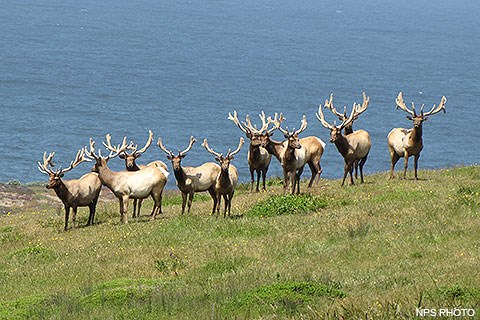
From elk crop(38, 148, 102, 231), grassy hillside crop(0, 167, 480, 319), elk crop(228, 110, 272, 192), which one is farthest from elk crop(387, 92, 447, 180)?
elk crop(38, 148, 102, 231)

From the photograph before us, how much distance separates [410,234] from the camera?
63.5 feet

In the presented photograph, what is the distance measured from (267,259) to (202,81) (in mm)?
90038

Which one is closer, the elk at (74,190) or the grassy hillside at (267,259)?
the grassy hillside at (267,259)

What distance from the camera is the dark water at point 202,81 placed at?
74.4m

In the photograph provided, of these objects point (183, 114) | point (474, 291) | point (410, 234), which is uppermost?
point (474, 291)

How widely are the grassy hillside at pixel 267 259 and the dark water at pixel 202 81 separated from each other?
102 feet

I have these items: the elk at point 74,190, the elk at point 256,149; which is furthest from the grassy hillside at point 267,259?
the elk at point 256,149

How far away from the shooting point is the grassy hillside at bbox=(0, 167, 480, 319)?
13219mm

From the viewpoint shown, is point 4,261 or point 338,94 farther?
point 338,94

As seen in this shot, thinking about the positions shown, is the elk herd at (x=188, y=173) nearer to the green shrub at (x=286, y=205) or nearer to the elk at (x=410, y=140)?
the elk at (x=410, y=140)

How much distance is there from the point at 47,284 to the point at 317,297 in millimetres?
7185

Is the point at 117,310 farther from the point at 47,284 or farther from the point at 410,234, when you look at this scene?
the point at 410,234

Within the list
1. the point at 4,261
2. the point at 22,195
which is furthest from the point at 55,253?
the point at 22,195

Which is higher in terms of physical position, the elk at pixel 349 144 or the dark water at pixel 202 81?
the elk at pixel 349 144
